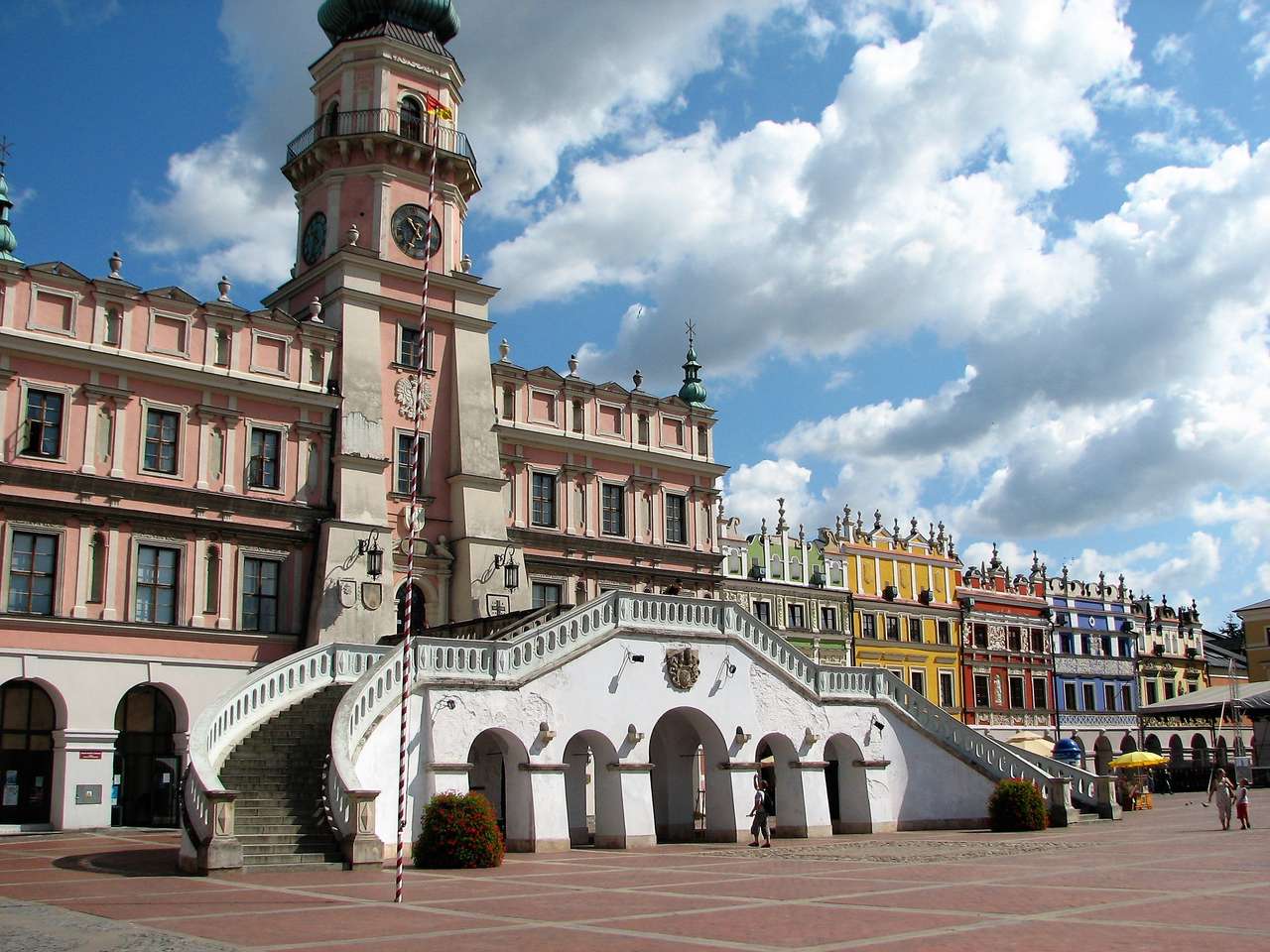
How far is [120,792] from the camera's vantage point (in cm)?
3484

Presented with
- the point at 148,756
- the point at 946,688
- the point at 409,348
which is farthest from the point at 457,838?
the point at 946,688

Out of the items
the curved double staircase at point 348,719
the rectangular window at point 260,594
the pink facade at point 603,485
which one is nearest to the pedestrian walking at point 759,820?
the curved double staircase at point 348,719

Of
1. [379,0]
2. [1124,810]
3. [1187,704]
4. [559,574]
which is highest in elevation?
[379,0]

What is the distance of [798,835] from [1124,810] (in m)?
18.9

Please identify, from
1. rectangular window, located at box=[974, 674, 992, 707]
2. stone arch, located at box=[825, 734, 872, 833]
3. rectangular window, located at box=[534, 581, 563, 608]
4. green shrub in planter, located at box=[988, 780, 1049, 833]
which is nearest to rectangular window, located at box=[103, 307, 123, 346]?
rectangular window, located at box=[534, 581, 563, 608]

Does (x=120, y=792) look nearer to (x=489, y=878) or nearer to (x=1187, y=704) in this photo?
(x=489, y=878)

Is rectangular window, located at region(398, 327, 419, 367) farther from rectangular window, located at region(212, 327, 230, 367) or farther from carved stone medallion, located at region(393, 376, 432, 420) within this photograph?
rectangular window, located at region(212, 327, 230, 367)

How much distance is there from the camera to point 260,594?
3791 centimetres

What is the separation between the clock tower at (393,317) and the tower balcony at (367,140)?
0.17 ft

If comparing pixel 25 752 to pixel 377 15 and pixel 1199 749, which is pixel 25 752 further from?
pixel 1199 749

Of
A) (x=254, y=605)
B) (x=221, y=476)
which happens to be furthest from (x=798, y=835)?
(x=221, y=476)

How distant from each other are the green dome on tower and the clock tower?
0.17 feet

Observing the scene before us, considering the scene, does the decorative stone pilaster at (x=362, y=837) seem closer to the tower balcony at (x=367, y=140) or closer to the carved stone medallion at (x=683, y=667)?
the carved stone medallion at (x=683, y=667)

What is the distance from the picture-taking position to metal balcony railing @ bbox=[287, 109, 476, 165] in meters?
44.1
